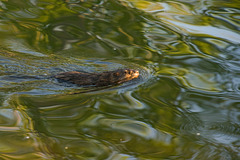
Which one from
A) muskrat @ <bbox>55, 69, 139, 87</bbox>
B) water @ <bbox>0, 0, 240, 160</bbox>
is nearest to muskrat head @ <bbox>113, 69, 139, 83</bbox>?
muskrat @ <bbox>55, 69, 139, 87</bbox>

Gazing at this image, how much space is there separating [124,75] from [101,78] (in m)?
0.35

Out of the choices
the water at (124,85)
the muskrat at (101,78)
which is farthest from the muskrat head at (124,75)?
the water at (124,85)

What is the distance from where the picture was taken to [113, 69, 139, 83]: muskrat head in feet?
18.8

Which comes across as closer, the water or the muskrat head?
the water

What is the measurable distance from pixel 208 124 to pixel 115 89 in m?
1.54

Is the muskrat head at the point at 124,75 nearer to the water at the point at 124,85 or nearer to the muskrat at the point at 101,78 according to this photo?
the muskrat at the point at 101,78

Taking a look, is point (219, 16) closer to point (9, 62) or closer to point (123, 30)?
point (123, 30)

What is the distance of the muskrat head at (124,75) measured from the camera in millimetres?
5723

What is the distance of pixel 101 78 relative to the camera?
18.7ft

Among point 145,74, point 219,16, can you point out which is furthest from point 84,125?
point 219,16

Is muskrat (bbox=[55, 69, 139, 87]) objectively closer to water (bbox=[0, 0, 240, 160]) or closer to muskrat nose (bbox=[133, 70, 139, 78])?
muskrat nose (bbox=[133, 70, 139, 78])

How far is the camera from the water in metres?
4.15

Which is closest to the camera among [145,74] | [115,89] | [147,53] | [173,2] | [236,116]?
[236,116]

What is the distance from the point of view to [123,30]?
25.4ft
